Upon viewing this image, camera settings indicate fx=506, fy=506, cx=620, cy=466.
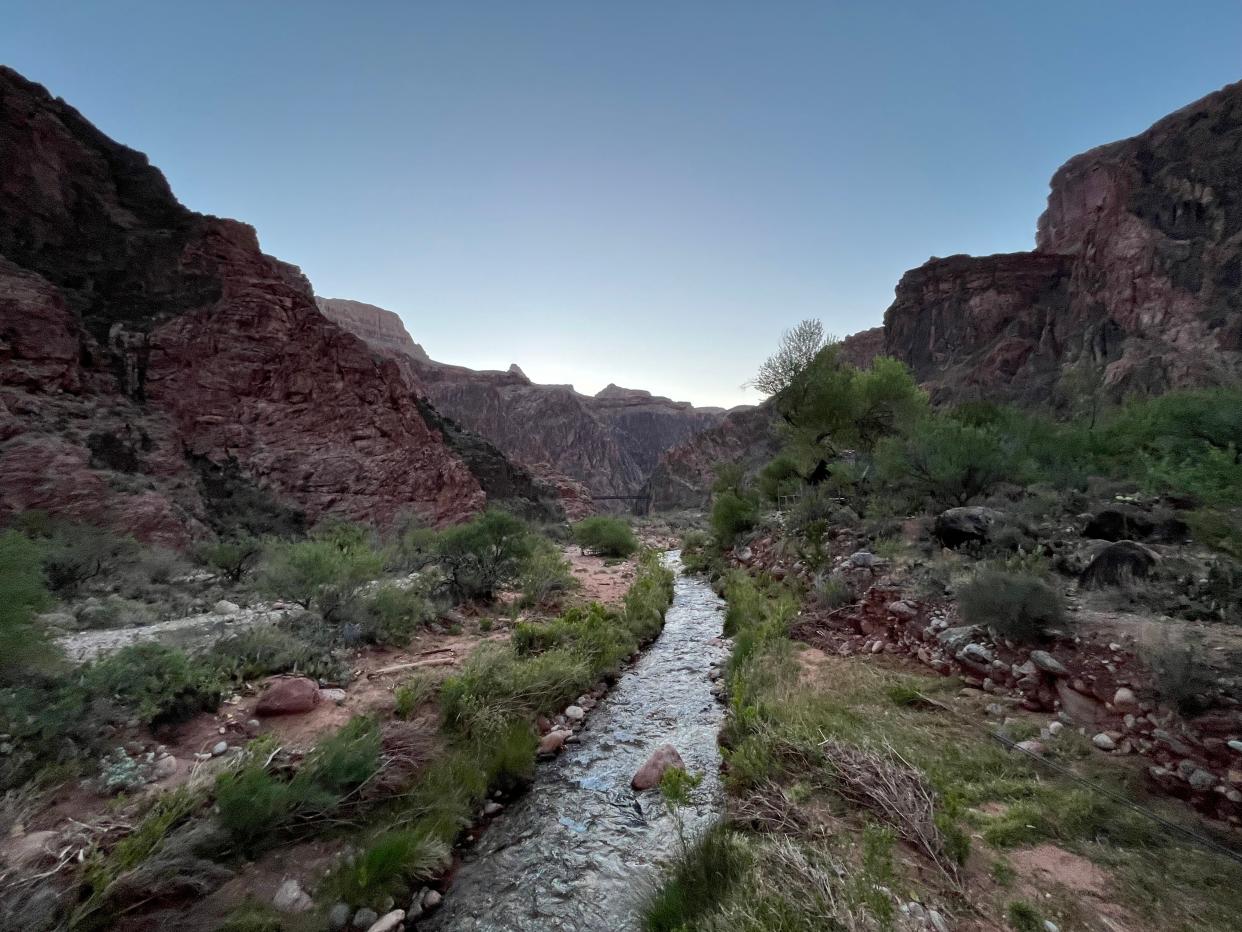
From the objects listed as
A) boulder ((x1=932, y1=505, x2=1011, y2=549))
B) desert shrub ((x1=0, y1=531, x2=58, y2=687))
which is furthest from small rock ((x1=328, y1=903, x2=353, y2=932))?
boulder ((x1=932, y1=505, x2=1011, y2=549))

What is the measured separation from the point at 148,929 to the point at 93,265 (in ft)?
90.0

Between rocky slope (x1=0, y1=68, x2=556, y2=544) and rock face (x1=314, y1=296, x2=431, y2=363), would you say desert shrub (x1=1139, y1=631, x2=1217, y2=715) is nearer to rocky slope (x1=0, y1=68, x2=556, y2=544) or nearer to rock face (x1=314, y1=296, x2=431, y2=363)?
rocky slope (x1=0, y1=68, x2=556, y2=544)

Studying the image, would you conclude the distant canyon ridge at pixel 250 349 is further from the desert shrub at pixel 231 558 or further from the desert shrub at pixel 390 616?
the desert shrub at pixel 390 616

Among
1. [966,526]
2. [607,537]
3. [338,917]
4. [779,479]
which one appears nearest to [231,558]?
[338,917]

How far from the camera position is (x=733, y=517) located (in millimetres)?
18938

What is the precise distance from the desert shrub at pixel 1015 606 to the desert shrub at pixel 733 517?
12374 mm

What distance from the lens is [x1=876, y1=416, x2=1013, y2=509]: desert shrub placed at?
35.2 feet

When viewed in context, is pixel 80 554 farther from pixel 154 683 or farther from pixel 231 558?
pixel 154 683

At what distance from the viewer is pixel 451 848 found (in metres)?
4.14

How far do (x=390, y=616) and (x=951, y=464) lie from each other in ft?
36.9

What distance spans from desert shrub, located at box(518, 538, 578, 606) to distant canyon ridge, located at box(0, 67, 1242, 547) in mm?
10611

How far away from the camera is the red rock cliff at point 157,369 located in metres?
15.2

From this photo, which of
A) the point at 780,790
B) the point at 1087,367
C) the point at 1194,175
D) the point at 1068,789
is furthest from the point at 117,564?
the point at 1194,175

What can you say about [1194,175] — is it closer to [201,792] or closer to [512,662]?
[512,662]
